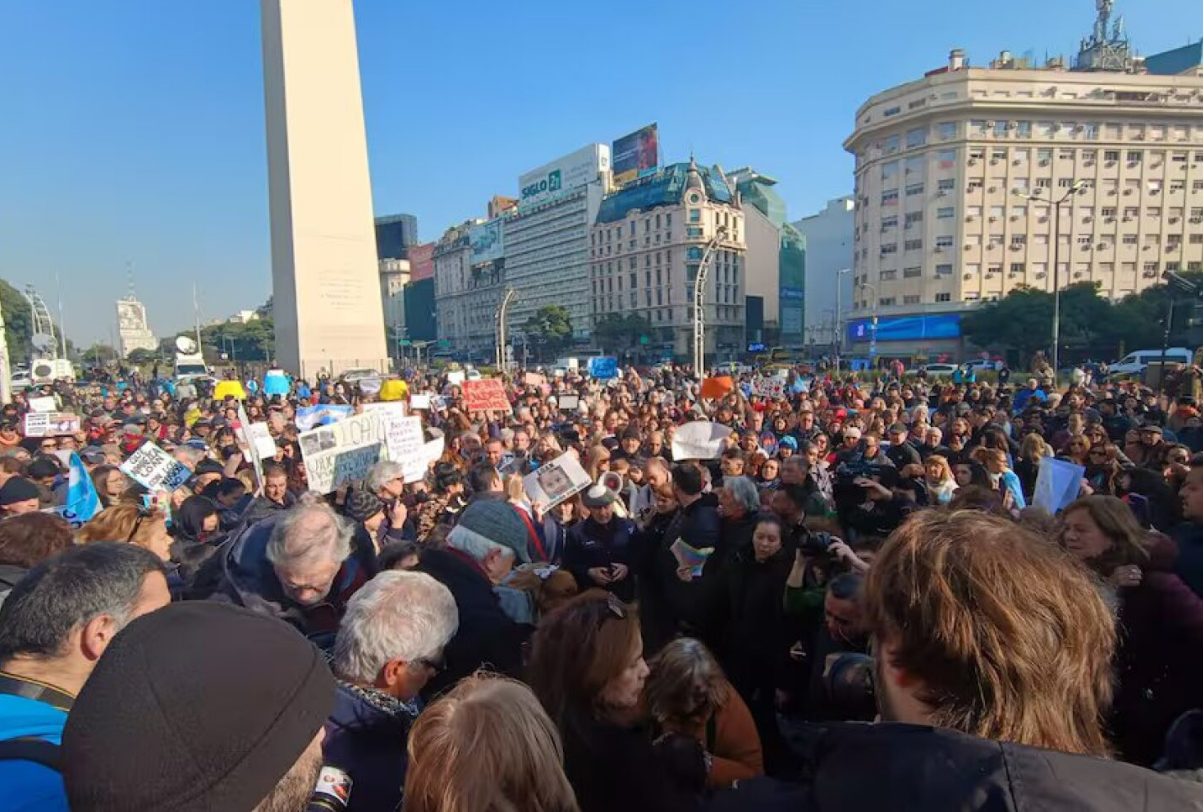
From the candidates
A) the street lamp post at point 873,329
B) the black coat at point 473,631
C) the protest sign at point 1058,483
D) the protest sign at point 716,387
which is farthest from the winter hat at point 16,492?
the street lamp post at point 873,329

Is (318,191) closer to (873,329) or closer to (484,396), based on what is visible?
(484,396)

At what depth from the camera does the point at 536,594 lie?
3.23m

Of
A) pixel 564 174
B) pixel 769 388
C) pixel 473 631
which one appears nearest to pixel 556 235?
pixel 564 174

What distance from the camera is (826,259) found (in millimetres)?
95938

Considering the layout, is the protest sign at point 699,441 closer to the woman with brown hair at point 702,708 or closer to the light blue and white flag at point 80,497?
the woman with brown hair at point 702,708

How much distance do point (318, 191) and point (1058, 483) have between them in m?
27.1

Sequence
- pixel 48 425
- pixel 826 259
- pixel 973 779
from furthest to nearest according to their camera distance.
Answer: pixel 826 259 < pixel 48 425 < pixel 973 779

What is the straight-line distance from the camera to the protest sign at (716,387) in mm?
13852

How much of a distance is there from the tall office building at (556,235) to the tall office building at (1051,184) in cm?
5367

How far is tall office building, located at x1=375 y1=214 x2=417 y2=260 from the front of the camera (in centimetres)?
15462

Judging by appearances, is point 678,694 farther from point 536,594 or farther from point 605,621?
point 536,594

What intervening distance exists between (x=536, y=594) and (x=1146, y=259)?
80.6 metres

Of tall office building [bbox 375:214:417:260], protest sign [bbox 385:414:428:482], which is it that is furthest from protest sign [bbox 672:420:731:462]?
tall office building [bbox 375:214:417:260]

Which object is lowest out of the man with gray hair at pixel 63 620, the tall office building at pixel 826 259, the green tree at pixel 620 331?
the man with gray hair at pixel 63 620
